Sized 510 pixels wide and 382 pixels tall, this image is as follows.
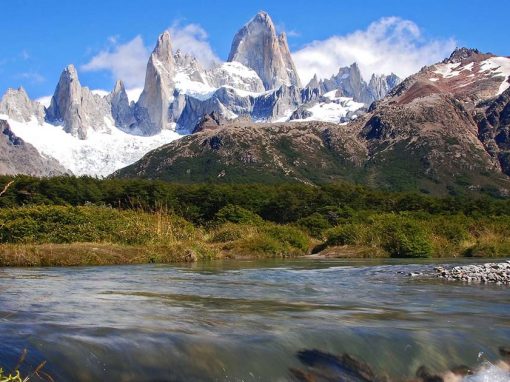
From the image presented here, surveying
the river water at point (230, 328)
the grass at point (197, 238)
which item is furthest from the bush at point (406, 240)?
the river water at point (230, 328)

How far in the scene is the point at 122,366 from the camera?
6.60 meters

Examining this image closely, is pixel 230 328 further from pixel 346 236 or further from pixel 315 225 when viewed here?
pixel 315 225

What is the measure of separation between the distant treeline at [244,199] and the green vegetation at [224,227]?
4.8 inches

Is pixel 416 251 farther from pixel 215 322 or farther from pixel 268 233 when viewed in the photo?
pixel 215 322

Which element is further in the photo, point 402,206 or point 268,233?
point 402,206

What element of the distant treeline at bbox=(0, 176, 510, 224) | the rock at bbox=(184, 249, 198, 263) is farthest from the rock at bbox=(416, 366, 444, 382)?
the distant treeline at bbox=(0, 176, 510, 224)

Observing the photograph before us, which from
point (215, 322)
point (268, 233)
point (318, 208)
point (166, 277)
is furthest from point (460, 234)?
point (215, 322)

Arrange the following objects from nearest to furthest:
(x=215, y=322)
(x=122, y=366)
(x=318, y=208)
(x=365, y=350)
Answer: (x=122, y=366)
(x=365, y=350)
(x=215, y=322)
(x=318, y=208)

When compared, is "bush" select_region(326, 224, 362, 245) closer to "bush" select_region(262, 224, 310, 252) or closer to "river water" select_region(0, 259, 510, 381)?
"bush" select_region(262, 224, 310, 252)

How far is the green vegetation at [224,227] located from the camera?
2692 centimetres

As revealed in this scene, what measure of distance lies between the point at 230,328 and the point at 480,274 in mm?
12562

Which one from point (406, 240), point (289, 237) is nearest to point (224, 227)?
point (289, 237)

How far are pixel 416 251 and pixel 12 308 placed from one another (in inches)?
1123

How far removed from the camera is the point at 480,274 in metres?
18.8
